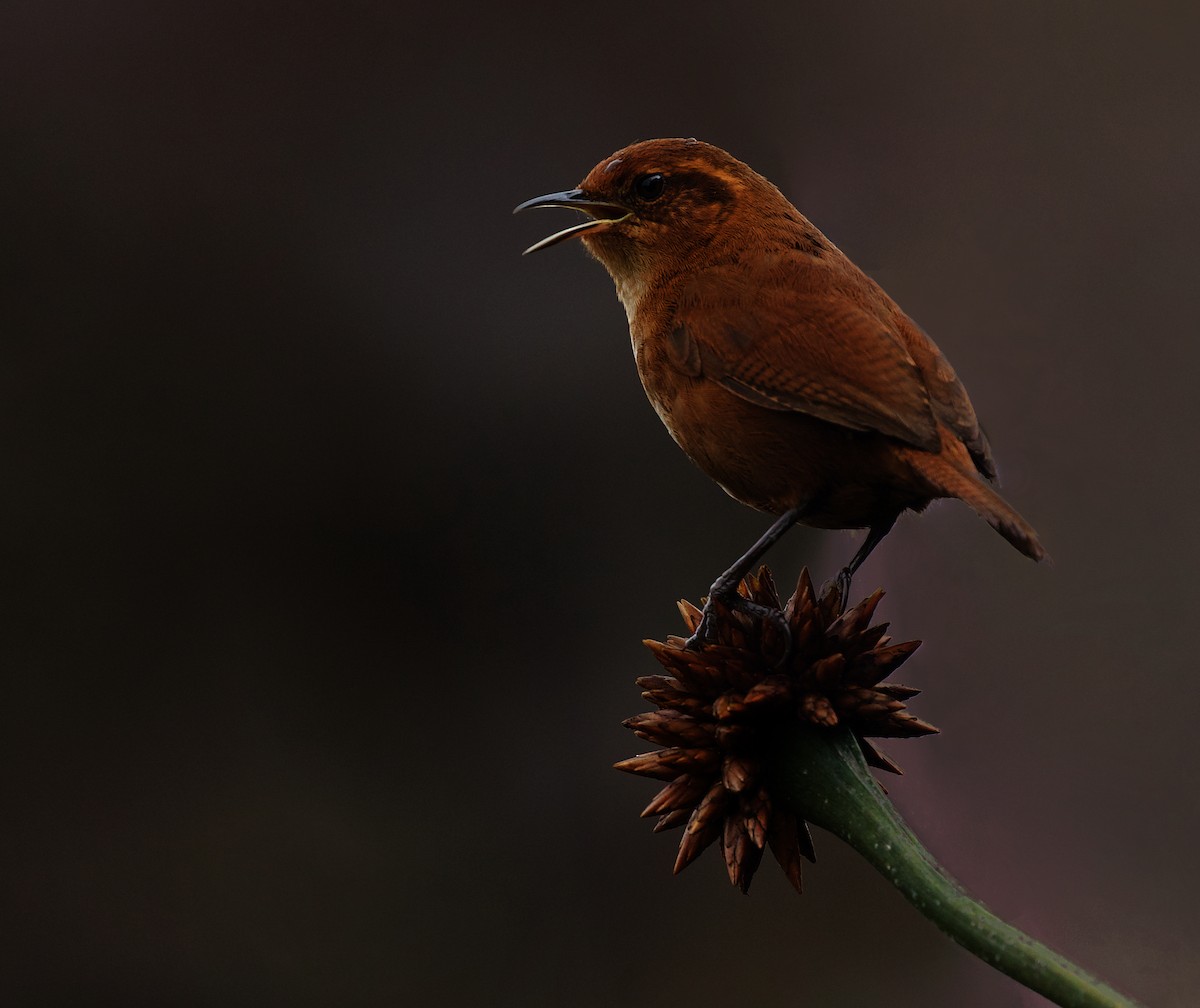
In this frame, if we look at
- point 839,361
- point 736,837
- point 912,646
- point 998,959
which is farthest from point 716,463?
point 998,959

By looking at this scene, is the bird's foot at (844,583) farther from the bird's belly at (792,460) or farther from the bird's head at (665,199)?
the bird's head at (665,199)

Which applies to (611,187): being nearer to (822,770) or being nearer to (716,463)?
(716,463)

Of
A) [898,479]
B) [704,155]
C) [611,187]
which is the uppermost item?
[704,155]

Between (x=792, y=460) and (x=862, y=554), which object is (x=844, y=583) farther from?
(x=792, y=460)

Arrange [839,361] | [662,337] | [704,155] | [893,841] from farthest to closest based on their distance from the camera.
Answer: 1. [704,155]
2. [662,337]
3. [839,361]
4. [893,841]

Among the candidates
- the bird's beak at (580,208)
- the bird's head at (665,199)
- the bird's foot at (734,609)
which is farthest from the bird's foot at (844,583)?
the bird's beak at (580,208)
